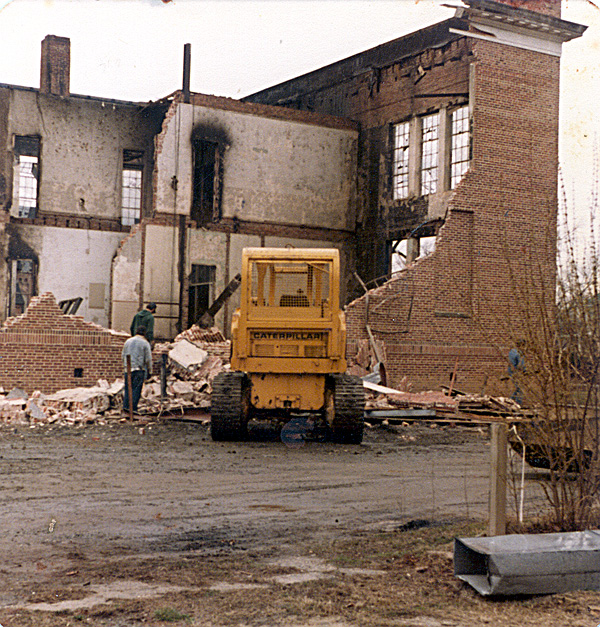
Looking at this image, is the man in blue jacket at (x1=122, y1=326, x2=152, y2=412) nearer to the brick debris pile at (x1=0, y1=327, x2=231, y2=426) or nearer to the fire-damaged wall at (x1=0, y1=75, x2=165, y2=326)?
the brick debris pile at (x1=0, y1=327, x2=231, y2=426)

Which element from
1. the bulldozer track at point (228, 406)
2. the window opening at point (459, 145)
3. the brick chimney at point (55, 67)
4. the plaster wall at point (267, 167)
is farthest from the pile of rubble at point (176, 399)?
the brick chimney at point (55, 67)

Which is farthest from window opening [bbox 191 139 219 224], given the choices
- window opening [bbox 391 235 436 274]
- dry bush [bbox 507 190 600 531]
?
dry bush [bbox 507 190 600 531]

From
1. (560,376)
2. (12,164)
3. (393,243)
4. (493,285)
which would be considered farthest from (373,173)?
(560,376)

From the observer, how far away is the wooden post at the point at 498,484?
5641 millimetres

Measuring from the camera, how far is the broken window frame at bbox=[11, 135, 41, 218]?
24.5m

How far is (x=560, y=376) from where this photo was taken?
5.80 metres

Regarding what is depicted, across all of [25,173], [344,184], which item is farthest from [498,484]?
[25,173]

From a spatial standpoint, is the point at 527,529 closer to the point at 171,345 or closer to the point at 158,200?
the point at 171,345

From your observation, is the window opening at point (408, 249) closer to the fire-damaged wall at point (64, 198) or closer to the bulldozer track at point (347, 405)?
the fire-damaged wall at point (64, 198)

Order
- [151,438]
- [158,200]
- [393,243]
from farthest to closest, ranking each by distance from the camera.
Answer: [393,243] < [158,200] < [151,438]

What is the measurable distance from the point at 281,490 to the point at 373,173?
59.3 feet

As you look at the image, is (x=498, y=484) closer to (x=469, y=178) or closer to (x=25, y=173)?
(x=469, y=178)

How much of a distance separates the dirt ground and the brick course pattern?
6408 millimetres

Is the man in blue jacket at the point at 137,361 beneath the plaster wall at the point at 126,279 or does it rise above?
beneath
